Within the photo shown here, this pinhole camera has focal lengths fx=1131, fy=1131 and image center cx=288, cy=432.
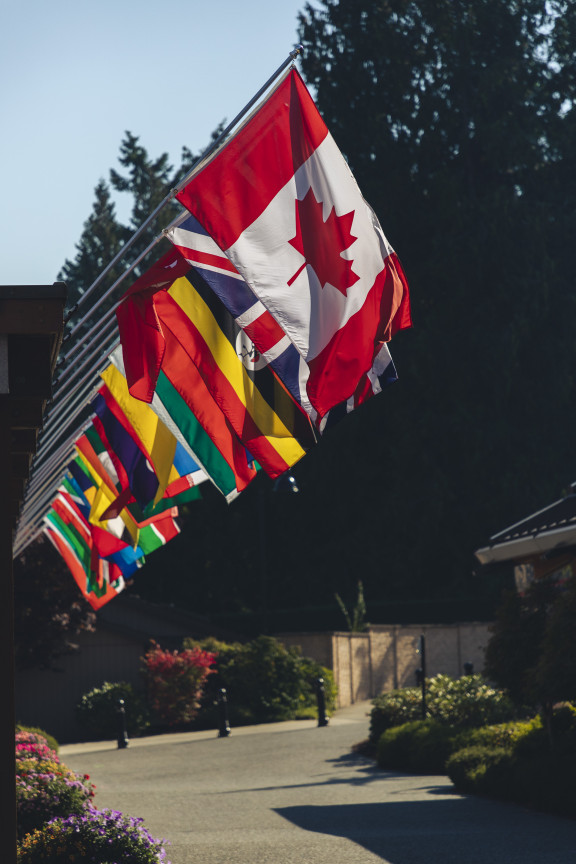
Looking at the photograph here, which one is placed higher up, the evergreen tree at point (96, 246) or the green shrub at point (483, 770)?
the evergreen tree at point (96, 246)

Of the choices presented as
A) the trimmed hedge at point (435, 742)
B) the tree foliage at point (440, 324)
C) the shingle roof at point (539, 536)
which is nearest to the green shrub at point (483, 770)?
the trimmed hedge at point (435, 742)

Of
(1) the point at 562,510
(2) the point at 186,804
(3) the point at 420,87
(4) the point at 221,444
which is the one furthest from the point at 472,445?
(4) the point at 221,444

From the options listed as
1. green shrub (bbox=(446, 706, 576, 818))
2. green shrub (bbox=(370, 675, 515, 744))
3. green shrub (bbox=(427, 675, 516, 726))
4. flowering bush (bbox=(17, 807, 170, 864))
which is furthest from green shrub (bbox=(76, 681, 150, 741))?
flowering bush (bbox=(17, 807, 170, 864))

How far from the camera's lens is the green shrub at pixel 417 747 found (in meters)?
18.5

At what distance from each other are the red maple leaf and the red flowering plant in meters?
24.2

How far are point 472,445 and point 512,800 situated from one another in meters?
30.7

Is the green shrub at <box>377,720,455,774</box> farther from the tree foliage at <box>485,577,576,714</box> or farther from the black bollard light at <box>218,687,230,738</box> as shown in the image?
the black bollard light at <box>218,687,230,738</box>

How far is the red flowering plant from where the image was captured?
3019cm

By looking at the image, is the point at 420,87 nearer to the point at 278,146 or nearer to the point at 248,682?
the point at 248,682

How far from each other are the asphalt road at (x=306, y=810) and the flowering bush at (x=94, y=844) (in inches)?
95.6

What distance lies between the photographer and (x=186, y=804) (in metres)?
15.7

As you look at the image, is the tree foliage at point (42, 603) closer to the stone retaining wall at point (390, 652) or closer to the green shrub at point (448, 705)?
the stone retaining wall at point (390, 652)

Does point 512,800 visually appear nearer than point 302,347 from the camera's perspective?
No

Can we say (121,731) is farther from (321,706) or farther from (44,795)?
(44,795)
